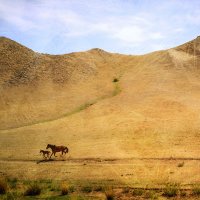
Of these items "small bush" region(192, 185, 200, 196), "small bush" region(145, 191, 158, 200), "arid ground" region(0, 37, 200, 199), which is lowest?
"small bush" region(145, 191, 158, 200)

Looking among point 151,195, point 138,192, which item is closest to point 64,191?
point 138,192

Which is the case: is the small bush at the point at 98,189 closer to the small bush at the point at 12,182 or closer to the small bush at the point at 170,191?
the small bush at the point at 170,191

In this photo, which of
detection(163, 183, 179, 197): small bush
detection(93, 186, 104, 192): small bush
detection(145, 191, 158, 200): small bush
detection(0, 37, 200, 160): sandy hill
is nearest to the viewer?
detection(145, 191, 158, 200): small bush

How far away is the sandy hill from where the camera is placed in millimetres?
36250

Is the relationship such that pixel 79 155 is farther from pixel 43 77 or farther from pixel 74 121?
pixel 43 77

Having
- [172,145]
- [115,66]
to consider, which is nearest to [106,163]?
[172,145]

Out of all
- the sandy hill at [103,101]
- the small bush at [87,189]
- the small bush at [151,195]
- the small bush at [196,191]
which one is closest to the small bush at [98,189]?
the small bush at [87,189]

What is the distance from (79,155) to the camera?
32.8 metres

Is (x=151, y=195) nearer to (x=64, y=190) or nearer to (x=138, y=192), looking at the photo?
(x=138, y=192)

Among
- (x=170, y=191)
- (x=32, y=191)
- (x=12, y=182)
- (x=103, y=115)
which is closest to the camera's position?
(x=170, y=191)

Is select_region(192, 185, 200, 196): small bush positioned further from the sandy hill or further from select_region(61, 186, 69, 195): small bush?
the sandy hill

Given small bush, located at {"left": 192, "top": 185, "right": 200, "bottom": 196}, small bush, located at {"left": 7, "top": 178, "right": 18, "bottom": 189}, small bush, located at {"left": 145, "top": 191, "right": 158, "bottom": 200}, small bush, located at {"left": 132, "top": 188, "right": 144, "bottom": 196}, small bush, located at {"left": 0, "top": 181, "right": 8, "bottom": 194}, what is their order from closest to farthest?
1. small bush, located at {"left": 145, "top": 191, "right": 158, "bottom": 200}
2. small bush, located at {"left": 192, "top": 185, "right": 200, "bottom": 196}
3. small bush, located at {"left": 132, "top": 188, "right": 144, "bottom": 196}
4. small bush, located at {"left": 0, "top": 181, "right": 8, "bottom": 194}
5. small bush, located at {"left": 7, "top": 178, "right": 18, "bottom": 189}

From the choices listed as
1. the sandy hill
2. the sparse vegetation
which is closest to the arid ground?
the sandy hill

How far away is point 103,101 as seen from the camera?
53719mm
